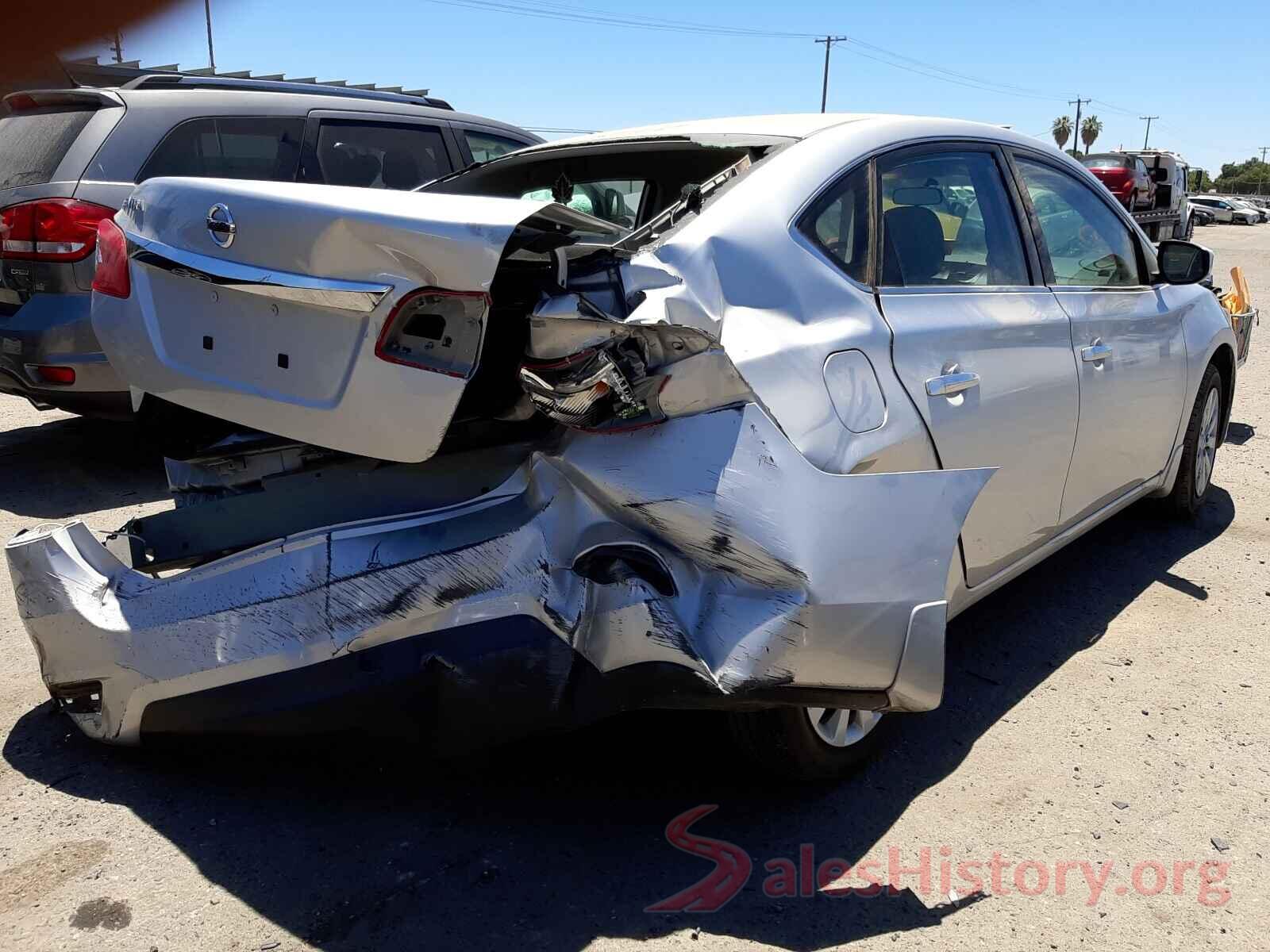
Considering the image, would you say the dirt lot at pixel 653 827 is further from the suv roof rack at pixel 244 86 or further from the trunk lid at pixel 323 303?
the suv roof rack at pixel 244 86

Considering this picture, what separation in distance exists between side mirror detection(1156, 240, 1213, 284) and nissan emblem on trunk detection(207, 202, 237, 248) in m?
3.60

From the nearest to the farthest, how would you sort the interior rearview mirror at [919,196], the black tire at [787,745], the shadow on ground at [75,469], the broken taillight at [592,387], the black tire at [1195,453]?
the broken taillight at [592,387], the black tire at [787,745], the interior rearview mirror at [919,196], the black tire at [1195,453], the shadow on ground at [75,469]

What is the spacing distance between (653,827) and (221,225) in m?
1.79

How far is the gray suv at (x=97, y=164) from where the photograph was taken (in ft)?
16.2

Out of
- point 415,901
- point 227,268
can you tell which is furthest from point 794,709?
point 227,268

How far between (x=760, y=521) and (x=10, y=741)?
2.25m

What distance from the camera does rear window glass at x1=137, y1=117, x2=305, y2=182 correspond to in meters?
5.30

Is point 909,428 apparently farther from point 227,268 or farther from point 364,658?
point 227,268

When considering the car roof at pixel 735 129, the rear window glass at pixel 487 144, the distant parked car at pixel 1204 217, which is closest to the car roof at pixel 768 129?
the car roof at pixel 735 129

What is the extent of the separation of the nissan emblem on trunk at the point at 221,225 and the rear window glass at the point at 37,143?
316 cm

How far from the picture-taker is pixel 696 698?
2338 millimetres

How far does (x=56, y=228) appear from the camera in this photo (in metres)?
4.90

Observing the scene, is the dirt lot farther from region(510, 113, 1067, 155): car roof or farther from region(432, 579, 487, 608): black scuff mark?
region(510, 113, 1067, 155): car roof

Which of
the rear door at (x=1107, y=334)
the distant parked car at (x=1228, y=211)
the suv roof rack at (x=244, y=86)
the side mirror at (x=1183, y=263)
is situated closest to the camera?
the rear door at (x=1107, y=334)
